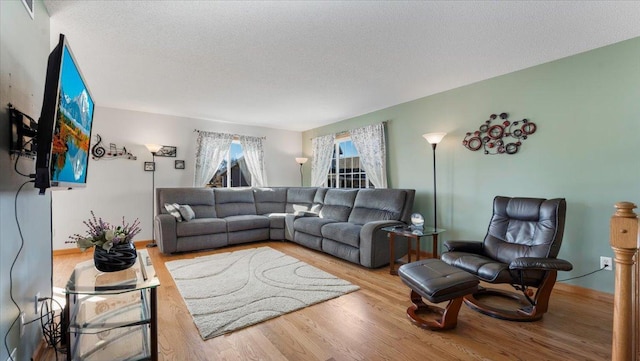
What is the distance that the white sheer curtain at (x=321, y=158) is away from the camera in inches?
222

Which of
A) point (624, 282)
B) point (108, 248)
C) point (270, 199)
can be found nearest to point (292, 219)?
point (270, 199)

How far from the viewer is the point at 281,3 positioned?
187 cm

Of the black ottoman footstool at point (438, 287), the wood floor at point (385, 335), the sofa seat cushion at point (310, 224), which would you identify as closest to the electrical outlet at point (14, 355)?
the wood floor at point (385, 335)

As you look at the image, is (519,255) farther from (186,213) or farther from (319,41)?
(186,213)

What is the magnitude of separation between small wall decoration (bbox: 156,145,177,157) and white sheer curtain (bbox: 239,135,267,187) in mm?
1322

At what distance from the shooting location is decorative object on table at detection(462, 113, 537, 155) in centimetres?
298

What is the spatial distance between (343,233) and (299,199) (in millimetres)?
1993

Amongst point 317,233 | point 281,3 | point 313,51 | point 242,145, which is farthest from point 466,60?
point 242,145

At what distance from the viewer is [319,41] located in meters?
2.37

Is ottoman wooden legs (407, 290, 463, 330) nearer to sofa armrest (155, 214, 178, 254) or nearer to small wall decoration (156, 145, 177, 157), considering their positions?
sofa armrest (155, 214, 178, 254)

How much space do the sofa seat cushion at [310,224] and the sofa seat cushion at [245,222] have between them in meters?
0.64

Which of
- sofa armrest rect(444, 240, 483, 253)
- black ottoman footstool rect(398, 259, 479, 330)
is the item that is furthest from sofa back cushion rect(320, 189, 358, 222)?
black ottoman footstool rect(398, 259, 479, 330)

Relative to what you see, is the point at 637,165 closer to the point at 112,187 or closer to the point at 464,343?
the point at 464,343

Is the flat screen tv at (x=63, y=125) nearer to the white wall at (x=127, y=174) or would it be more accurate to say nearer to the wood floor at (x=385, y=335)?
the wood floor at (x=385, y=335)
